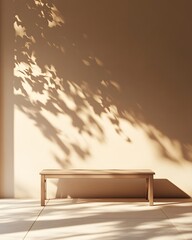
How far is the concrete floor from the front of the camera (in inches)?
142

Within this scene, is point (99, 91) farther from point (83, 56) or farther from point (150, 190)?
point (150, 190)

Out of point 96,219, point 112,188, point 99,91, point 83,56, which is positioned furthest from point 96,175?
point 83,56

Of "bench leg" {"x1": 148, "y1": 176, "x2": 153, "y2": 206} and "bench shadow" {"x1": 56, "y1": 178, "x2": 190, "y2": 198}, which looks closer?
"bench leg" {"x1": 148, "y1": 176, "x2": 153, "y2": 206}

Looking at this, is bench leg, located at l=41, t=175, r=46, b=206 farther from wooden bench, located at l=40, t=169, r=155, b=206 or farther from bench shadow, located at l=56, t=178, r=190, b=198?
bench shadow, located at l=56, t=178, r=190, b=198

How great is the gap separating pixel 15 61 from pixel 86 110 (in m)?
1.13

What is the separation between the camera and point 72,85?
5391mm

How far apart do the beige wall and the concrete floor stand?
1.33 ft

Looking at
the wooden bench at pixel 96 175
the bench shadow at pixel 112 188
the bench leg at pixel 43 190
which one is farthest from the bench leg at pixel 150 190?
the bench leg at pixel 43 190

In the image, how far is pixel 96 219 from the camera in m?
4.17

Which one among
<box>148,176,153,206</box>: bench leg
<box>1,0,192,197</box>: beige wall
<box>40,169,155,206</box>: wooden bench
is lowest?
<box>148,176,153,206</box>: bench leg

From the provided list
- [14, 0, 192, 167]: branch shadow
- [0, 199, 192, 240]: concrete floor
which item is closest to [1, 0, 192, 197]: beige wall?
[14, 0, 192, 167]: branch shadow

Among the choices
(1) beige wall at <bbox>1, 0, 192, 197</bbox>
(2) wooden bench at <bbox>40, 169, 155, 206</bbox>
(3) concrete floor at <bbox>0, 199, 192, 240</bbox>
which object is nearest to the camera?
(3) concrete floor at <bbox>0, 199, 192, 240</bbox>

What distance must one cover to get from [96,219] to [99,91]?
1.85m

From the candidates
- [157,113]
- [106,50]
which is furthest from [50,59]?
[157,113]
